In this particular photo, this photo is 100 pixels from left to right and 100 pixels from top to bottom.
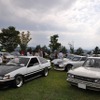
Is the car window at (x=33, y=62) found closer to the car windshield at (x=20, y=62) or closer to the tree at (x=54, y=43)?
the car windshield at (x=20, y=62)

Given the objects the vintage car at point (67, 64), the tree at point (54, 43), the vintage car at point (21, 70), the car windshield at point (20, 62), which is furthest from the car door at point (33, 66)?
the tree at point (54, 43)

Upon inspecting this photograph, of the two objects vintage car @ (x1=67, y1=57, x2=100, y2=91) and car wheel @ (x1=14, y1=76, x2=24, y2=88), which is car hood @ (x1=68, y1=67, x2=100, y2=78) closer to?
vintage car @ (x1=67, y1=57, x2=100, y2=91)

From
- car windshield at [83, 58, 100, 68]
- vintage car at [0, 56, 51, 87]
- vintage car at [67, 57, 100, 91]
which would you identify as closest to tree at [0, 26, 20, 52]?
vintage car at [0, 56, 51, 87]

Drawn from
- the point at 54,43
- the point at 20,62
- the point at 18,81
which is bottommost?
the point at 18,81

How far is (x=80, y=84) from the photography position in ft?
23.4

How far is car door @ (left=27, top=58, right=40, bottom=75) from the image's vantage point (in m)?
8.88

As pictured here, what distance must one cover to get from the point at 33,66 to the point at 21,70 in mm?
1229

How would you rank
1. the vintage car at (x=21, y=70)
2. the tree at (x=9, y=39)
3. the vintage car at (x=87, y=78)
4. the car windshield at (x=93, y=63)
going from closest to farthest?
the vintage car at (x=87, y=78) < the vintage car at (x=21, y=70) < the car windshield at (x=93, y=63) < the tree at (x=9, y=39)

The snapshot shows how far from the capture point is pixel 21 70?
8.20 metres

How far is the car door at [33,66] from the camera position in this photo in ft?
29.1

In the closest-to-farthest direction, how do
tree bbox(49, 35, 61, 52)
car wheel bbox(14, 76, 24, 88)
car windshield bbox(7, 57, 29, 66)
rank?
car wheel bbox(14, 76, 24, 88) → car windshield bbox(7, 57, 29, 66) → tree bbox(49, 35, 61, 52)

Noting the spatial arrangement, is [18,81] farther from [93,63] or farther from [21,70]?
[93,63]

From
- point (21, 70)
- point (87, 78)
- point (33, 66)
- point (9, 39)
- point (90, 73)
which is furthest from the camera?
point (9, 39)

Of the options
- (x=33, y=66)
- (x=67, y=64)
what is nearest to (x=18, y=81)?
(x=33, y=66)
